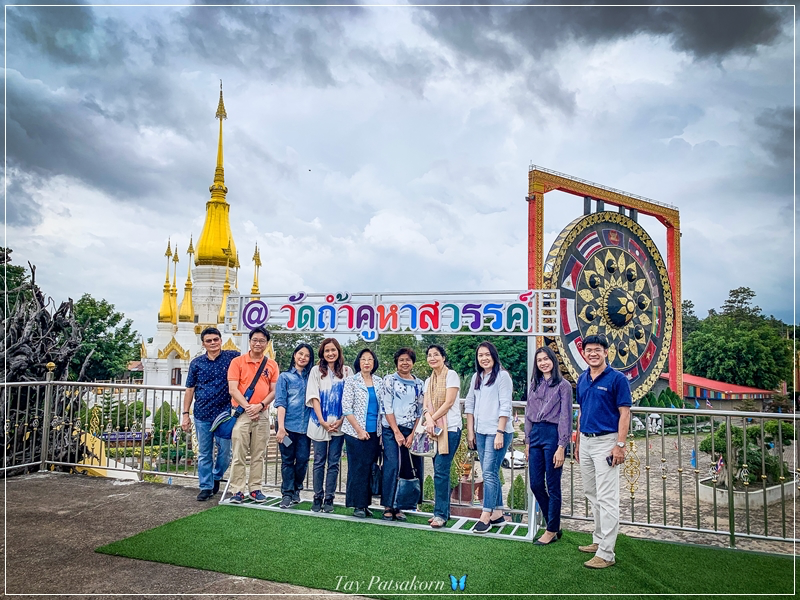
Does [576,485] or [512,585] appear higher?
[512,585]

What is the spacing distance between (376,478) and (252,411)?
118 cm

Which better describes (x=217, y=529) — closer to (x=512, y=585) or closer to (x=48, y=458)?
(x=512, y=585)

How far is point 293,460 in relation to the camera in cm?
462

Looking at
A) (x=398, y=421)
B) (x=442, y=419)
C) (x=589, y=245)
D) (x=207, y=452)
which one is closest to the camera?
(x=442, y=419)

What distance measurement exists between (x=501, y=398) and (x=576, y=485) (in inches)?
301

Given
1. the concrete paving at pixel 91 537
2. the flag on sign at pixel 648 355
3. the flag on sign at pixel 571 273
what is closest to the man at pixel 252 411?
the concrete paving at pixel 91 537

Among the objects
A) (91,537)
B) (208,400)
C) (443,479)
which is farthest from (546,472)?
(91,537)

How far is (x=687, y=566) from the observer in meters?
3.35

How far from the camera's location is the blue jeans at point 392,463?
4195mm

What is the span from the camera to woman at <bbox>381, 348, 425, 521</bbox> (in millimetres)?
4168

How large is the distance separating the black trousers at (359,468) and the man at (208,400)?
1261 mm

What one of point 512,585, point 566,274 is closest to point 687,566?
Result: point 512,585

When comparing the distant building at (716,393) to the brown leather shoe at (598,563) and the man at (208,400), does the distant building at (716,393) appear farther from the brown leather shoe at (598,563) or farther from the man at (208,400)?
the man at (208,400)

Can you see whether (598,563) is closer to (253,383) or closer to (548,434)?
(548,434)
